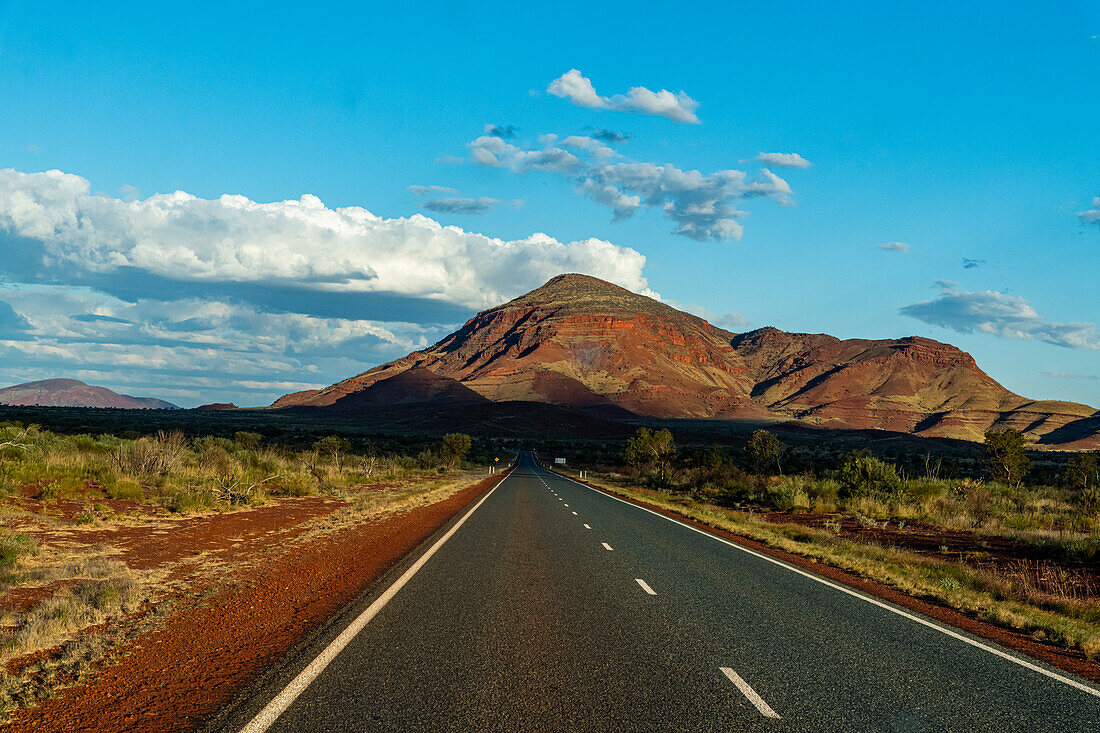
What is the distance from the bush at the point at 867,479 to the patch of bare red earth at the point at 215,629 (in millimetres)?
19292

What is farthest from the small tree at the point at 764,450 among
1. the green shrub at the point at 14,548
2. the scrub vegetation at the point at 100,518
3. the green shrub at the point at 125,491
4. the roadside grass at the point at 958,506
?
the green shrub at the point at 14,548

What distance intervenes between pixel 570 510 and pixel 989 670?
1833 cm

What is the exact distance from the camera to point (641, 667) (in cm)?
622

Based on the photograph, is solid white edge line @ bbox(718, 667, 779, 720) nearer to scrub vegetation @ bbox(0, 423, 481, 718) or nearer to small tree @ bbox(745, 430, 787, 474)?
scrub vegetation @ bbox(0, 423, 481, 718)

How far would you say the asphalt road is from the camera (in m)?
5.04

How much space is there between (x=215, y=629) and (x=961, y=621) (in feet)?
28.5

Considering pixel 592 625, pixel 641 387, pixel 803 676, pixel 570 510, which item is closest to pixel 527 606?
pixel 592 625

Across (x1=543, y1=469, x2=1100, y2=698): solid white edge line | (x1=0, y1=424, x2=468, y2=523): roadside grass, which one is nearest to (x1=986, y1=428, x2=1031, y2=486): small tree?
(x1=543, y1=469, x2=1100, y2=698): solid white edge line

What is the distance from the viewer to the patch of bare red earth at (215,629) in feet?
16.5

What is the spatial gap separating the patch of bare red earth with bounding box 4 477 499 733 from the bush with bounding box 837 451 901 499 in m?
19.3

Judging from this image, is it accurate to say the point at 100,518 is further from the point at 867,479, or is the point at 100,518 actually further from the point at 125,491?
the point at 867,479

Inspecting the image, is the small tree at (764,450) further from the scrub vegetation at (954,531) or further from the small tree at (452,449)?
the small tree at (452,449)

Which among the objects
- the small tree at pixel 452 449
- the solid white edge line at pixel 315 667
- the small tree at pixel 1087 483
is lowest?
the small tree at pixel 452 449

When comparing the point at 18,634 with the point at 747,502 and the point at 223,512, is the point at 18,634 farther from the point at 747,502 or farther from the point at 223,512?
the point at 747,502
